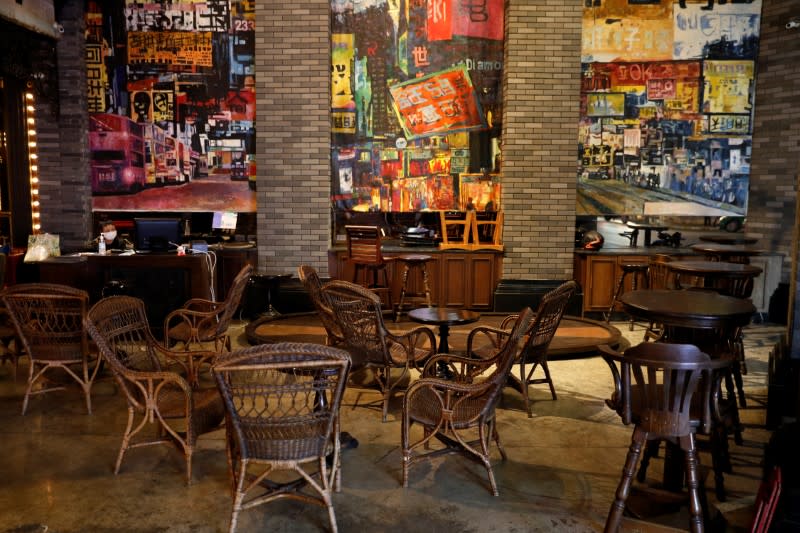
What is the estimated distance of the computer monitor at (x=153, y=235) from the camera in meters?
7.43

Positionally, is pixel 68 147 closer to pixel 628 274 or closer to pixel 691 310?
pixel 628 274

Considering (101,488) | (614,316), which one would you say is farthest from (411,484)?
(614,316)

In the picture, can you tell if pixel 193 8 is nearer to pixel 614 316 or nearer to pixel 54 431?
pixel 54 431

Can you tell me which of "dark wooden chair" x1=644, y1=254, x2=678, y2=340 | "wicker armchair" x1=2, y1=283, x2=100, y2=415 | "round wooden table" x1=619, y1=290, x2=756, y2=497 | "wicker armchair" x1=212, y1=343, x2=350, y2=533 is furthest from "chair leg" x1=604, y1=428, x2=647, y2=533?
"dark wooden chair" x1=644, y1=254, x2=678, y2=340

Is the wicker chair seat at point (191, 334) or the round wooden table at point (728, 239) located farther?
the round wooden table at point (728, 239)

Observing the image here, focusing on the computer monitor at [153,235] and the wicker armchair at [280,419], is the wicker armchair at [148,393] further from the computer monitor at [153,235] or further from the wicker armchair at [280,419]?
the computer monitor at [153,235]

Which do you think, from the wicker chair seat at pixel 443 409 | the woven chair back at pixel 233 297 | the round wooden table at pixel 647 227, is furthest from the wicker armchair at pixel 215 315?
the round wooden table at pixel 647 227

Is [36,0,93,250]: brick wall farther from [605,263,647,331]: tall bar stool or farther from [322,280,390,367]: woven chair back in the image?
[605,263,647,331]: tall bar stool

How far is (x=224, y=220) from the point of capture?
8922 mm

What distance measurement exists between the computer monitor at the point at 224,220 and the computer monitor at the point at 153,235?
55.8 inches

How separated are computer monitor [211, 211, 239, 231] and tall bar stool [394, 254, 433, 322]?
231 centimetres

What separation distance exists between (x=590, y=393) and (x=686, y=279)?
12.1ft

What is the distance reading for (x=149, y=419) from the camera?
3.87 m

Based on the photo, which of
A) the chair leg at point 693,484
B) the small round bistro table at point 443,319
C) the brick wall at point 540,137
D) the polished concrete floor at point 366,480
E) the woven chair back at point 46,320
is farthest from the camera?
the brick wall at point 540,137
